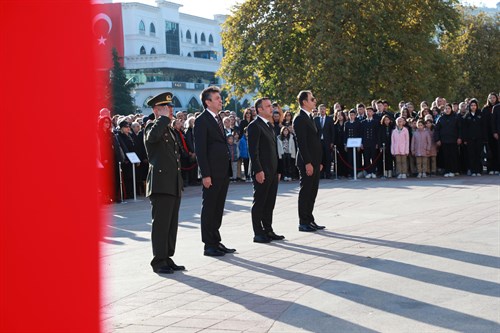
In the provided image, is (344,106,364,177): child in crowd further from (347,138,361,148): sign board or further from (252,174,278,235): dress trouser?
(252,174,278,235): dress trouser

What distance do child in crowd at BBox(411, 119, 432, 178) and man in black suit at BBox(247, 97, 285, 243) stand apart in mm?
12401

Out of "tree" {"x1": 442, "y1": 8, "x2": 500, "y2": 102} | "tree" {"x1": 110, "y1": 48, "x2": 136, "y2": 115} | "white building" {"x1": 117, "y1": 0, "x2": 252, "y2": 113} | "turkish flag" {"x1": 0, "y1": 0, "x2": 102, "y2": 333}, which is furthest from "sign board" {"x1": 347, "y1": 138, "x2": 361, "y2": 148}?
"white building" {"x1": 117, "y1": 0, "x2": 252, "y2": 113}

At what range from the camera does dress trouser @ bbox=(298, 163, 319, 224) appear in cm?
1330

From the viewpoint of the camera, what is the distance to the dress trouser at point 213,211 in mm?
11047

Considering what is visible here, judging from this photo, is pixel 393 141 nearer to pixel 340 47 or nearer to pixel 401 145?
pixel 401 145

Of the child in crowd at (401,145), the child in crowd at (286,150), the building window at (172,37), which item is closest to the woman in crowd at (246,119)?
the child in crowd at (286,150)

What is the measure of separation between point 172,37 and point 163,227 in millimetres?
127439

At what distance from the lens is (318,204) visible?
57.5ft

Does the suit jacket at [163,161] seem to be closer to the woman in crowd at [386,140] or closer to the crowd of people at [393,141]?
the crowd of people at [393,141]

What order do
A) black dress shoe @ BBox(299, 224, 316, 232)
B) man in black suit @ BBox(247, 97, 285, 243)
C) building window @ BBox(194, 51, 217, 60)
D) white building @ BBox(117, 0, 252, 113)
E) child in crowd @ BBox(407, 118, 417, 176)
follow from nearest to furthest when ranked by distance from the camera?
man in black suit @ BBox(247, 97, 285, 243), black dress shoe @ BBox(299, 224, 316, 232), child in crowd @ BBox(407, 118, 417, 176), white building @ BBox(117, 0, 252, 113), building window @ BBox(194, 51, 217, 60)

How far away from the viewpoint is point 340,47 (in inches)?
1551

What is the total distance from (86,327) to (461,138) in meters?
22.4

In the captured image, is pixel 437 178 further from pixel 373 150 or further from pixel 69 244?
pixel 69 244

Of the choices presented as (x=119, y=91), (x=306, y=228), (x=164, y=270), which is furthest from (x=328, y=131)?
(x=119, y=91)
